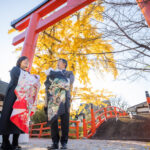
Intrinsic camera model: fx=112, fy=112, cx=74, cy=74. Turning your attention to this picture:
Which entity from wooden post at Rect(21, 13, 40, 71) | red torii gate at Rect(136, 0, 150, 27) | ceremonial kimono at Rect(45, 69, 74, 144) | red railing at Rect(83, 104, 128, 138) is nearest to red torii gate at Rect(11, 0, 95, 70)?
wooden post at Rect(21, 13, 40, 71)

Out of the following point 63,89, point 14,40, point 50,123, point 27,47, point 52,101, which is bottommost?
point 50,123

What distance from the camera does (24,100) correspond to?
1.51 meters

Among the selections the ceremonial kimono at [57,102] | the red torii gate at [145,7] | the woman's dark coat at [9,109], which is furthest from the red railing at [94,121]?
the red torii gate at [145,7]

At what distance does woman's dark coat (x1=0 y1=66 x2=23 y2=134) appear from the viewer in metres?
1.31

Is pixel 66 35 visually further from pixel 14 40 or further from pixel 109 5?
pixel 109 5

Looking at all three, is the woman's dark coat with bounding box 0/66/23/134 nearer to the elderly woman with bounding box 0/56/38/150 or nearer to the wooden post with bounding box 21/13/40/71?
the elderly woman with bounding box 0/56/38/150

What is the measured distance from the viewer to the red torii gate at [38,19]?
2753 millimetres

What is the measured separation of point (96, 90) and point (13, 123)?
3906mm

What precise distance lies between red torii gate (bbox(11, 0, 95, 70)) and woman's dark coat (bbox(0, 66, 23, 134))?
1347mm

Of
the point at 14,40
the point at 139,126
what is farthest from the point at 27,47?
the point at 139,126

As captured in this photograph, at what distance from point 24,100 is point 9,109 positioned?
0.20 meters

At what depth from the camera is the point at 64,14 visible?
9.56 feet

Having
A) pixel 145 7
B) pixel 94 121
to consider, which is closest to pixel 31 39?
pixel 145 7

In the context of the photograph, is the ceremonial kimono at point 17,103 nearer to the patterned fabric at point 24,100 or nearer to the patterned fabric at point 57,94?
the patterned fabric at point 24,100
